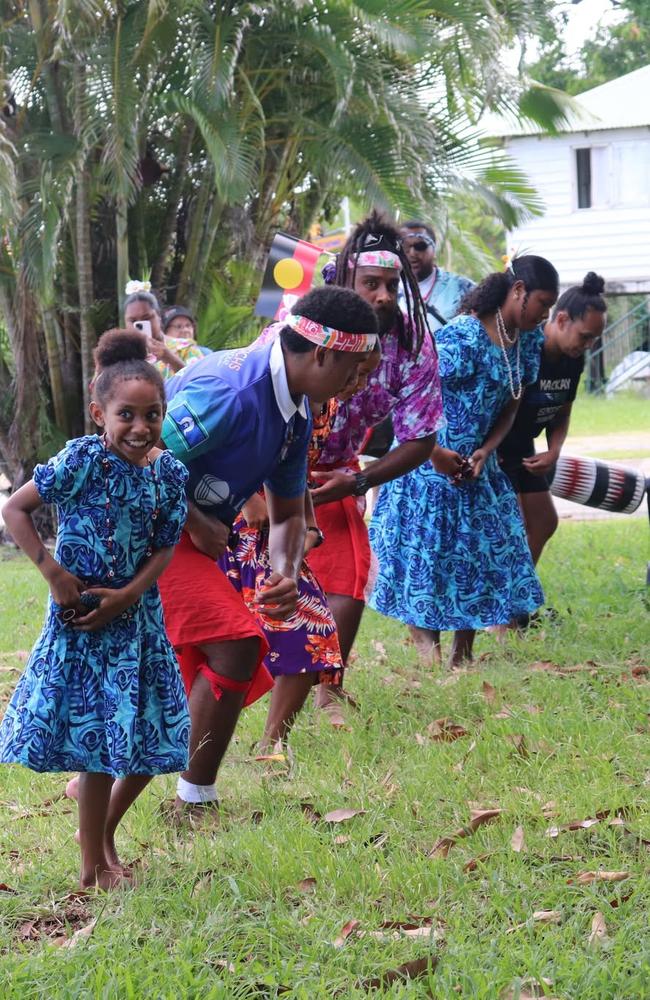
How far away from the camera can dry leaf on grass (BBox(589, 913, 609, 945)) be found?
3.34 metres

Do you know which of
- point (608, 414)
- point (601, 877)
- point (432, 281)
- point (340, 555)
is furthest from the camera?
point (608, 414)

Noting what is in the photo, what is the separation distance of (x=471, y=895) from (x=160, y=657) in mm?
1104

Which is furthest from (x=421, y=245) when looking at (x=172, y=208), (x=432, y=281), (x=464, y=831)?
(x=172, y=208)

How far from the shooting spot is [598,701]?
5766 millimetres

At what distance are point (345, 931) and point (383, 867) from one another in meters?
0.44

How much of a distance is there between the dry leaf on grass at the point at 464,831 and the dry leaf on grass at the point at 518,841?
0.14 m

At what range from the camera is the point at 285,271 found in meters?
8.30

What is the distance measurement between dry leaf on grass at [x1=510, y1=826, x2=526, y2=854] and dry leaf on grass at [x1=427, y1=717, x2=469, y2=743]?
119cm

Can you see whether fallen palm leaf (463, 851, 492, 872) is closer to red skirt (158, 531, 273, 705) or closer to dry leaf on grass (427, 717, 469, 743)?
red skirt (158, 531, 273, 705)

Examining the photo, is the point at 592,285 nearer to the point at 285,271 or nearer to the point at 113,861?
the point at 285,271

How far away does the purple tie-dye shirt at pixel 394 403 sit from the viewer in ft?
19.3

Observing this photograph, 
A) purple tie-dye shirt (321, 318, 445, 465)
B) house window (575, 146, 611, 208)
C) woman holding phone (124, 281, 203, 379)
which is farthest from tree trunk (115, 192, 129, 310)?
house window (575, 146, 611, 208)

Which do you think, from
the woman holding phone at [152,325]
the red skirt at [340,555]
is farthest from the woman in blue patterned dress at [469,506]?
the woman holding phone at [152,325]

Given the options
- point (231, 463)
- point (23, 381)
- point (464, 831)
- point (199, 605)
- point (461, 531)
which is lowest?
point (23, 381)
